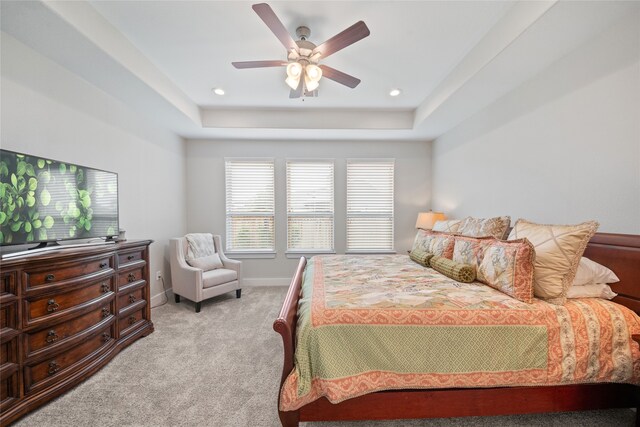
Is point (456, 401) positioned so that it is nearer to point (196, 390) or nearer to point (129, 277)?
point (196, 390)

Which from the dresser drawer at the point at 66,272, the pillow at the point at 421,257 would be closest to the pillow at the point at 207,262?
the dresser drawer at the point at 66,272

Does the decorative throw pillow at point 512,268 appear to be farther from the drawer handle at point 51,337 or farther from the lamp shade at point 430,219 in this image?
the drawer handle at point 51,337

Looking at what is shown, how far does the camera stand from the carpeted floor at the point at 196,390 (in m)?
1.60

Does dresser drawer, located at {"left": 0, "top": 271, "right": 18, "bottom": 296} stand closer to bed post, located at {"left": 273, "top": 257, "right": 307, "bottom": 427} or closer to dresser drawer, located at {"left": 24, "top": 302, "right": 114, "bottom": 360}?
dresser drawer, located at {"left": 24, "top": 302, "right": 114, "bottom": 360}

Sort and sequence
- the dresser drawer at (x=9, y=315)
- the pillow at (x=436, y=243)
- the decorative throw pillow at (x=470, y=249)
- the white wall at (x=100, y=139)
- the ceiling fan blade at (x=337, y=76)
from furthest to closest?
1. the pillow at (x=436, y=243)
2. the ceiling fan blade at (x=337, y=76)
3. the decorative throw pillow at (x=470, y=249)
4. the white wall at (x=100, y=139)
5. the dresser drawer at (x=9, y=315)

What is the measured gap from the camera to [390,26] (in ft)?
7.10

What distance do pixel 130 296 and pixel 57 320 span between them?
764 millimetres

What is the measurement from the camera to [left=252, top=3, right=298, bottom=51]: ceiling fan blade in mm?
1580

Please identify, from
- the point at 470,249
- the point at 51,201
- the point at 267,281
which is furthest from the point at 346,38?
the point at 267,281

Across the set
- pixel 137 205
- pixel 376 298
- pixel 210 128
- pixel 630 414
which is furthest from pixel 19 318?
pixel 630 414

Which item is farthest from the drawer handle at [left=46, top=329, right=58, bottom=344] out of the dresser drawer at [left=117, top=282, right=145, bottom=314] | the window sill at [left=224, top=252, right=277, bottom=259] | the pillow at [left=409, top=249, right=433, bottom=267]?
the pillow at [left=409, top=249, right=433, bottom=267]

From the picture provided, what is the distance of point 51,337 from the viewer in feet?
5.84

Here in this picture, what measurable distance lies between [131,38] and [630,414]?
15.9 ft

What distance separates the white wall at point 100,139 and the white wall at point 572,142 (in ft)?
14.7
